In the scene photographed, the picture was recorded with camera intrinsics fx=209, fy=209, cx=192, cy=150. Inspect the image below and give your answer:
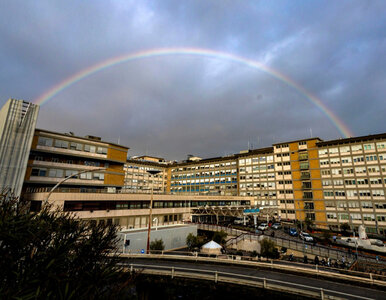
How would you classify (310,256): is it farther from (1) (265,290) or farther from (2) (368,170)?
(2) (368,170)

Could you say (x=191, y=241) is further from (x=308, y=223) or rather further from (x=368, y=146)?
(x=368, y=146)

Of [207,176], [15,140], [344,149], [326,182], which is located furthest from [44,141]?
[344,149]

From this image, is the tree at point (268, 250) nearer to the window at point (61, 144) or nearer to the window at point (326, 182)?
the window at point (61, 144)

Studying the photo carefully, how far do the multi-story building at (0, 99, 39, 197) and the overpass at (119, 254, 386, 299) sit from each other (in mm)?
28548

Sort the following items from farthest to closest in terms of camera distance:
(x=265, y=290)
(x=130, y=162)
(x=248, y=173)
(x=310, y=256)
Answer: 1. (x=130, y=162)
2. (x=248, y=173)
3. (x=310, y=256)
4. (x=265, y=290)

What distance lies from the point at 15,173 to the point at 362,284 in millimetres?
43661

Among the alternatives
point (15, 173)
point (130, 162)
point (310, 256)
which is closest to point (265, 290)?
point (310, 256)

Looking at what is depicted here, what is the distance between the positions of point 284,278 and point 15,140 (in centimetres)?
4182

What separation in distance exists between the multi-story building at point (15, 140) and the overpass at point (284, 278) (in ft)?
93.7

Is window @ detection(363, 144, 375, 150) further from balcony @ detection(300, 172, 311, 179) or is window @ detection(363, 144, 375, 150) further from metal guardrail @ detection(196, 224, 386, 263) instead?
metal guardrail @ detection(196, 224, 386, 263)

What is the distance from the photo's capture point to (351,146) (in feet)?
224

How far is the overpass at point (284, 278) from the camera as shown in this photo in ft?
40.0

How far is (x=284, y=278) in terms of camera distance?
15133 millimetres

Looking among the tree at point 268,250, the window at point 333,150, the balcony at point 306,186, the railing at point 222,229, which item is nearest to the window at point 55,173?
the railing at point 222,229
